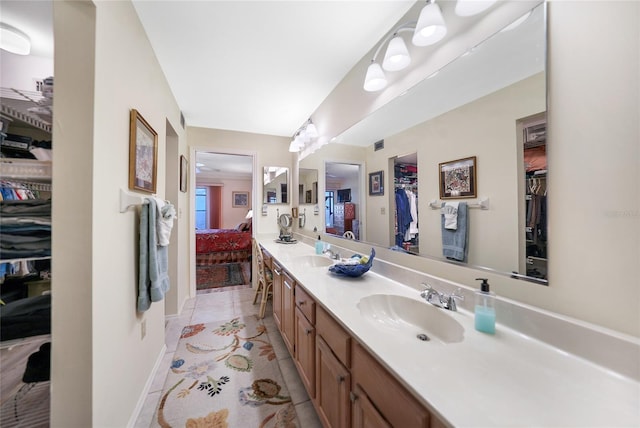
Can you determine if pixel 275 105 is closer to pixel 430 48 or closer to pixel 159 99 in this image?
pixel 159 99

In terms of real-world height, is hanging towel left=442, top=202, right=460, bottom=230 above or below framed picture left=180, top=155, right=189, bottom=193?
below

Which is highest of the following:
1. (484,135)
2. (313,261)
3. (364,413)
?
(484,135)

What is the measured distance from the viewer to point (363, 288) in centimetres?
128

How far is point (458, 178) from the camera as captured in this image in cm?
108

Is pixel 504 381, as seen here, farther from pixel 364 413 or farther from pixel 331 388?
pixel 331 388

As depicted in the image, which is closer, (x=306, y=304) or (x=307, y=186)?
(x=306, y=304)

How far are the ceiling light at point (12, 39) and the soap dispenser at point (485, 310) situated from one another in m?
2.44

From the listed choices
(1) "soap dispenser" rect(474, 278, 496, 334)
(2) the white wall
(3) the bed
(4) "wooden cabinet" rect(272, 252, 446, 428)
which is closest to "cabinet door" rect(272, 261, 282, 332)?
(4) "wooden cabinet" rect(272, 252, 446, 428)

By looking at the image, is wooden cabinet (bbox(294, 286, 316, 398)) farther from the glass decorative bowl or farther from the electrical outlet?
the electrical outlet

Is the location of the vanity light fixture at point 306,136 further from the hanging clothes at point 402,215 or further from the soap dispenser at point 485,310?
the soap dispenser at point 485,310

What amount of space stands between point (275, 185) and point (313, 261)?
1711mm

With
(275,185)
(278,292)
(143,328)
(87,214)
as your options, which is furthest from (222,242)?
(87,214)

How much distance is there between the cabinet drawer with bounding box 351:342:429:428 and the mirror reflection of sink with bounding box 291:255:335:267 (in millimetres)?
1152

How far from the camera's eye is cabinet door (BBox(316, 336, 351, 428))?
37.3 inches
